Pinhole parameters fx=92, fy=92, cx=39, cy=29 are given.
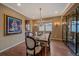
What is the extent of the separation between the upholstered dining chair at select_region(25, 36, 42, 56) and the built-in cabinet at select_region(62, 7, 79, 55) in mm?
1570

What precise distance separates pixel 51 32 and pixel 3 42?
1.76 metres

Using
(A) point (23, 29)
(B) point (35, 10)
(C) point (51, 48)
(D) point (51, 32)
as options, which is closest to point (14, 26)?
(A) point (23, 29)

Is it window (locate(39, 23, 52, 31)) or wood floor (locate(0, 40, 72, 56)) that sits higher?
window (locate(39, 23, 52, 31))

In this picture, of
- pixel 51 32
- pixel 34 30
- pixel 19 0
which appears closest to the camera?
pixel 19 0

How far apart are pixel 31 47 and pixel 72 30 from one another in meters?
2.16

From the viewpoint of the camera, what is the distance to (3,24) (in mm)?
3236

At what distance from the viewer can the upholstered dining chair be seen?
9.92ft

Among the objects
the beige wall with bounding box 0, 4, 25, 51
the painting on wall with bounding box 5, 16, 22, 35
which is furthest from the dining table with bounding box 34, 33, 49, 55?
the painting on wall with bounding box 5, 16, 22, 35

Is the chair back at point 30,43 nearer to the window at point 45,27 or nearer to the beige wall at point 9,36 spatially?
the beige wall at point 9,36

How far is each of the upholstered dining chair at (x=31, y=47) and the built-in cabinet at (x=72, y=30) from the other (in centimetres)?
157

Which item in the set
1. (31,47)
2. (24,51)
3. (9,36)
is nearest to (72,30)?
(31,47)

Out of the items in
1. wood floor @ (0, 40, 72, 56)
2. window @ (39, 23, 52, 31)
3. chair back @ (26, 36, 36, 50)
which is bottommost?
wood floor @ (0, 40, 72, 56)

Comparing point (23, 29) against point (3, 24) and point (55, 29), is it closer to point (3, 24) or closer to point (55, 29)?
point (3, 24)

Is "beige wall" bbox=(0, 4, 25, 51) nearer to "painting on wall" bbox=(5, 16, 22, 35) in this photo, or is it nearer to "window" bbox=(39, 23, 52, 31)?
"painting on wall" bbox=(5, 16, 22, 35)
